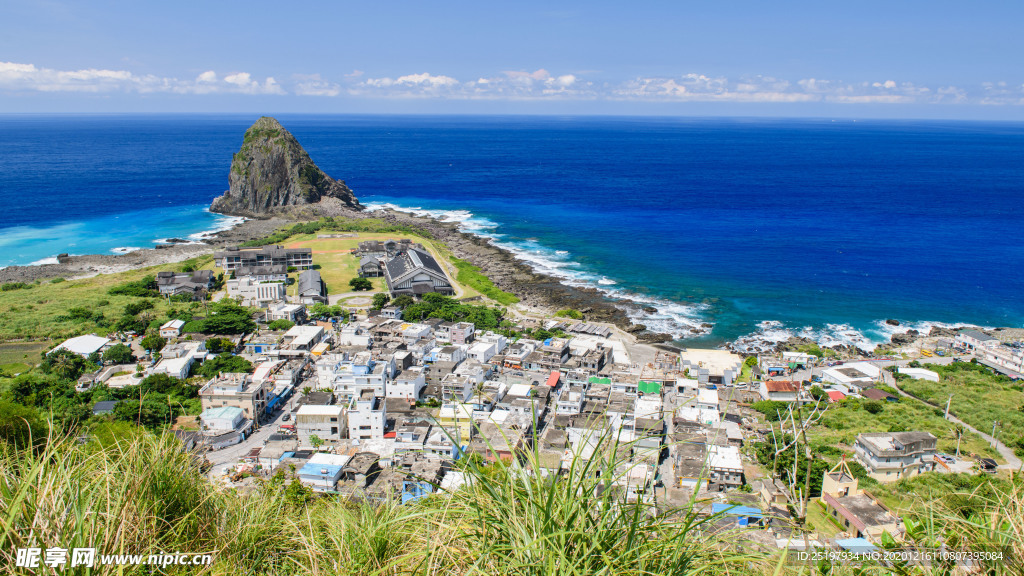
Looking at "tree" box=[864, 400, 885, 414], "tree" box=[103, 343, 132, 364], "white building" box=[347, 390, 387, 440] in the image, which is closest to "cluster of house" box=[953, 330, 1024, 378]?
"tree" box=[864, 400, 885, 414]

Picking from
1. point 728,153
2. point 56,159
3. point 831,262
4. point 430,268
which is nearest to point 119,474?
point 430,268

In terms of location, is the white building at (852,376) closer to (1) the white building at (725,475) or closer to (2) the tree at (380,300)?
(1) the white building at (725,475)

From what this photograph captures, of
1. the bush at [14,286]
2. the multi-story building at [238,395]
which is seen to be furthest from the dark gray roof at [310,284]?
the bush at [14,286]

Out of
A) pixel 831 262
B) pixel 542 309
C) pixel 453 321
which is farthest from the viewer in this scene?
pixel 831 262

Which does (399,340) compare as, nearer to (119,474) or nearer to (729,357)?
(729,357)

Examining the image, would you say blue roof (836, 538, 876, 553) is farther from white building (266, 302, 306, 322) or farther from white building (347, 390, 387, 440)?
white building (266, 302, 306, 322)

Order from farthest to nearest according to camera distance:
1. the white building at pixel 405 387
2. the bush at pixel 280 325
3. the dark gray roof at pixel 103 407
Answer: the bush at pixel 280 325 < the white building at pixel 405 387 < the dark gray roof at pixel 103 407
